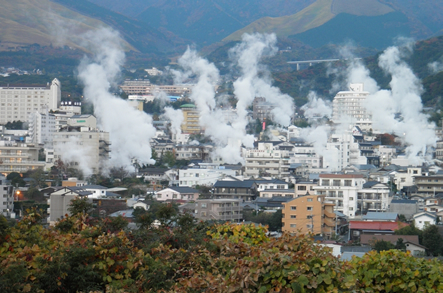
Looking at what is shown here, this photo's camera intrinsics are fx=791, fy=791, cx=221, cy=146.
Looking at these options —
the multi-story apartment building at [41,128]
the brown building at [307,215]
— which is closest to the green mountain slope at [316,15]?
the multi-story apartment building at [41,128]

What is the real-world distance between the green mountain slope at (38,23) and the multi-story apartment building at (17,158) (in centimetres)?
4560

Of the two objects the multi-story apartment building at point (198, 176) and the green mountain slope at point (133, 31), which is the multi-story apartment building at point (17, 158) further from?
the green mountain slope at point (133, 31)

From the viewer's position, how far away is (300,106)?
5512cm

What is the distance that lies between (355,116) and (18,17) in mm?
54688

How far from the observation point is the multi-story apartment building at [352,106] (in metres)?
48.2

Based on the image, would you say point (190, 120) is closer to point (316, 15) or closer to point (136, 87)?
point (136, 87)

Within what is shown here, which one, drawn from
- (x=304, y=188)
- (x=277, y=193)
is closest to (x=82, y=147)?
(x=277, y=193)

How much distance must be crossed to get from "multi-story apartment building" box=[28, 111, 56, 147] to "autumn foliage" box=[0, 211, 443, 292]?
3261 centimetres

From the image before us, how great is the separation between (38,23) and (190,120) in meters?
48.8

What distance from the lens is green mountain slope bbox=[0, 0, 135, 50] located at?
83.6 metres

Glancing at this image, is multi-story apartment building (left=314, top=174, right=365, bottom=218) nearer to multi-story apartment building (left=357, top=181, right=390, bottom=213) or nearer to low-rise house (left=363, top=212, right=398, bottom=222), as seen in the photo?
multi-story apartment building (left=357, top=181, right=390, bottom=213)

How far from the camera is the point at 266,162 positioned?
35219 millimetres

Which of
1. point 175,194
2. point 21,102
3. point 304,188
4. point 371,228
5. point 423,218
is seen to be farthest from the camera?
point 21,102

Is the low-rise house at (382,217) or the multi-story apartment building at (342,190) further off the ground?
the multi-story apartment building at (342,190)
